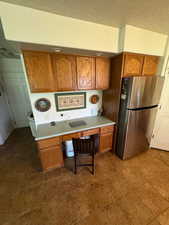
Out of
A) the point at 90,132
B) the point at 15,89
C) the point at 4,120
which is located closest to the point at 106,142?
the point at 90,132

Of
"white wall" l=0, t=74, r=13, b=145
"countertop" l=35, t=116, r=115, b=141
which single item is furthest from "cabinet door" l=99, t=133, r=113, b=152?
"white wall" l=0, t=74, r=13, b=145

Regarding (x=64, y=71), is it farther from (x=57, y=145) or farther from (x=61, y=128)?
(x=57, y=145)

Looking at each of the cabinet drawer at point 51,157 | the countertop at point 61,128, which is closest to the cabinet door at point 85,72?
the countertop at point 61,128

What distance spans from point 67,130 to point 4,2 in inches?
77.0

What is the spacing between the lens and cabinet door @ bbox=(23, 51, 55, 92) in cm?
163

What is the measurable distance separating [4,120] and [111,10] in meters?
4.00

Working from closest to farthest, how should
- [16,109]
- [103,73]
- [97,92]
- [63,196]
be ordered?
[63,196] → [103,73] → [97,92] → [16,109]

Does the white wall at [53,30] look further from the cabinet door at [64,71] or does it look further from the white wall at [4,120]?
the white wall at [4,120]

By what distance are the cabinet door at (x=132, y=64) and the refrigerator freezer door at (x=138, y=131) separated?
2.74 ft

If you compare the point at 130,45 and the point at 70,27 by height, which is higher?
the point at 70,27

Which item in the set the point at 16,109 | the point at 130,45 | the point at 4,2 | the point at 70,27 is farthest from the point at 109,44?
the point at 16,109

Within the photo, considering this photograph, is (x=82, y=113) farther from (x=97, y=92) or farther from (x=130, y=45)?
(x=130, y=45)

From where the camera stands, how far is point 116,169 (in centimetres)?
207

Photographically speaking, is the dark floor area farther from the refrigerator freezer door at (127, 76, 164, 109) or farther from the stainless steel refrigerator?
the refrigerator freezer door at (127, 76, 164, 109)
